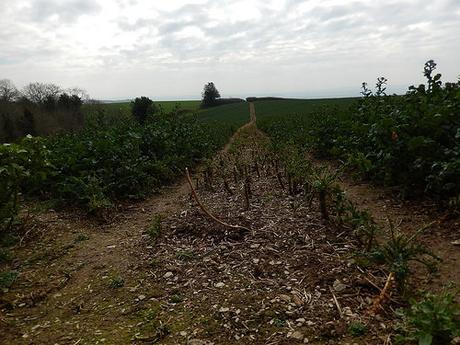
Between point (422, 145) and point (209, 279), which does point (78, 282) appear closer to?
point (209, 279)

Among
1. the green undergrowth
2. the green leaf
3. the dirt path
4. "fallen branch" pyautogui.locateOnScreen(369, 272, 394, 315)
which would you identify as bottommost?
the dirt path

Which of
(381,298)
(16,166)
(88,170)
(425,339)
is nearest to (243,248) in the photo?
(381,298)

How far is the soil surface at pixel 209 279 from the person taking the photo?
298 centimetres

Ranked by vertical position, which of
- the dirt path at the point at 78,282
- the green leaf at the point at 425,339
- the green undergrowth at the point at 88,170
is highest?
the green undergrowth at the point at 88,170

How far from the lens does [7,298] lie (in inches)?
151

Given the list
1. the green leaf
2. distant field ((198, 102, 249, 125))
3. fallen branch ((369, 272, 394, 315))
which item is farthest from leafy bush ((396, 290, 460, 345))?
distant field ((198, 102, 249, 125))

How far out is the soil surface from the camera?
9.79 feet

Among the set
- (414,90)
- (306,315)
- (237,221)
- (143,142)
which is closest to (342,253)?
(306,315)

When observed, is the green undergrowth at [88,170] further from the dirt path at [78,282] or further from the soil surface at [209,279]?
the soil surface at [209,279]

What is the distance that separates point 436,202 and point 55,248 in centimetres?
527

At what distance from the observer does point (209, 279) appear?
3.78 metres

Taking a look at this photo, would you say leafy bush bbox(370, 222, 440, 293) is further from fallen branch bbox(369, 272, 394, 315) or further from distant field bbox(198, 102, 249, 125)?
distant field bbox(198, 102, 249, 125)

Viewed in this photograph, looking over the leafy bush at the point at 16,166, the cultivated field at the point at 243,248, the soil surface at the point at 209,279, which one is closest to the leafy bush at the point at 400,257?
the cultivated field at the point at 243,248

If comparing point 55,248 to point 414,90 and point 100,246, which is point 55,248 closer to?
point 100,246
